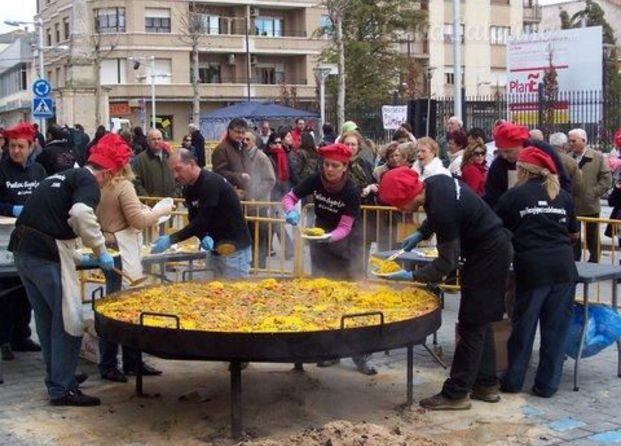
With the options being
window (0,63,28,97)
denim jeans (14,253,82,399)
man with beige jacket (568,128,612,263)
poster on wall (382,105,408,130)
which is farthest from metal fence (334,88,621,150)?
window (0,63,28,97)

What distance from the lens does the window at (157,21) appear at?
6303 cm

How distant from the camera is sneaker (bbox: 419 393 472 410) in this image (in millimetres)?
6992

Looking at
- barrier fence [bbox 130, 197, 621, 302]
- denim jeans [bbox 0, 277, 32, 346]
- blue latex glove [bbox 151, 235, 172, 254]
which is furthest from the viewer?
barrier fence [bbox 130, 197, 621, 302]

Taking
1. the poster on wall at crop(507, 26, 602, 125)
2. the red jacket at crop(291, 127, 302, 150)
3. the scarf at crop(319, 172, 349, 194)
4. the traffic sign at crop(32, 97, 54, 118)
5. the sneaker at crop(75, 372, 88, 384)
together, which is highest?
the poster on wall at crop(507, 26, 602, 125)

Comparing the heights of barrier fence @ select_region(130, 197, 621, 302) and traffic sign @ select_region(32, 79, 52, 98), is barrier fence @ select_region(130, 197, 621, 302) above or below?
below

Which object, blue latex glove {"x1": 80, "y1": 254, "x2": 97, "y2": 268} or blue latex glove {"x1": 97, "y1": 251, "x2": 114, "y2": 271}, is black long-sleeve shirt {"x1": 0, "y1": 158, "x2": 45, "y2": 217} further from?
blue latex glove {"x1": 97, "y1": 251, "x2": 114, "y2": 271}

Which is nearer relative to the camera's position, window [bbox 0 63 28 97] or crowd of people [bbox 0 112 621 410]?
crowd of people [bbox 0 112 621 410]

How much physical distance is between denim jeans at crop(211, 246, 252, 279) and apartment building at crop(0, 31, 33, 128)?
2904 inches

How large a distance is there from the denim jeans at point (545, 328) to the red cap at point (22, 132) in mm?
4731

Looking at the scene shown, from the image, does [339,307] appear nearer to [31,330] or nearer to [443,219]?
[443,219]

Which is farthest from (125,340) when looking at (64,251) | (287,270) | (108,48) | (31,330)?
(108,48)

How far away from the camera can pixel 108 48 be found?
61812mm

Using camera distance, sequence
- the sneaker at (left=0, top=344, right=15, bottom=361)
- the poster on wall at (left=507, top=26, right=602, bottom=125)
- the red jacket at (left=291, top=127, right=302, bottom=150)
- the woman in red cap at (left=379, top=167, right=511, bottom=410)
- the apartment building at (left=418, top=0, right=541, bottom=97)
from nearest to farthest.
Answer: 1. the woman in red cap at (left=379, top=167, right=511, bottom=410)
2. the sneaker at (left=0, top=344, right=15, bottom=361)
3. the red jacket at (left=291, top=127, right=302, bottom=150)
4. the poster on wall at (left=507, top=26, right=602, bottom=125)
5. the apartment building at (left=418, top=0, right=541, bottom=97)

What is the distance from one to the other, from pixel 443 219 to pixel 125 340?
92.5 inches
